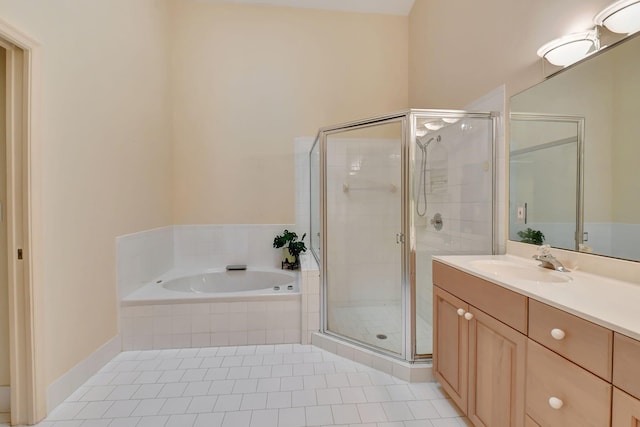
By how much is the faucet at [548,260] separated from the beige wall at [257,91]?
2.37 metres

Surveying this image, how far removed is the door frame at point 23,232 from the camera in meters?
1.43

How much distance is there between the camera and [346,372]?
192 centimetres

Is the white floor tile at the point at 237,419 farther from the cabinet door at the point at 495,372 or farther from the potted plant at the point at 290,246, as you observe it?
the potted plant at the point at 290,246

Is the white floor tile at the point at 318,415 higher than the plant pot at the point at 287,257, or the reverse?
the plant pot at the point at 287,257

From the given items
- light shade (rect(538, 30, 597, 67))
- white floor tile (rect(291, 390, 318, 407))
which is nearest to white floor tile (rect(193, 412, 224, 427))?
white floor tile (rect(291, 390, 318, 407))

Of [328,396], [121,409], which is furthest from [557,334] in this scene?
[121,409]

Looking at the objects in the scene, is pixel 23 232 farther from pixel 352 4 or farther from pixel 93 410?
pixel 352 4

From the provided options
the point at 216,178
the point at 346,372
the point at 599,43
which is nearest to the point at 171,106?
the point at 216,178

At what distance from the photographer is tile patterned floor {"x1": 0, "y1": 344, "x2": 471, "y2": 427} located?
1478mm

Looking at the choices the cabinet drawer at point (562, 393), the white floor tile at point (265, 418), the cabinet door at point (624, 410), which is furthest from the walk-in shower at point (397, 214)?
the cabinet door at point (624, 410)

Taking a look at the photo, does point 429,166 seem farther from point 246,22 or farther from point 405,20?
point 246,22

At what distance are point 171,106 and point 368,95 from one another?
2.24 m

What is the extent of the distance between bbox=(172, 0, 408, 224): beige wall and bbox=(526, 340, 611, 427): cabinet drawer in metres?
2.61

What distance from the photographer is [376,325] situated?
93.7 inches
